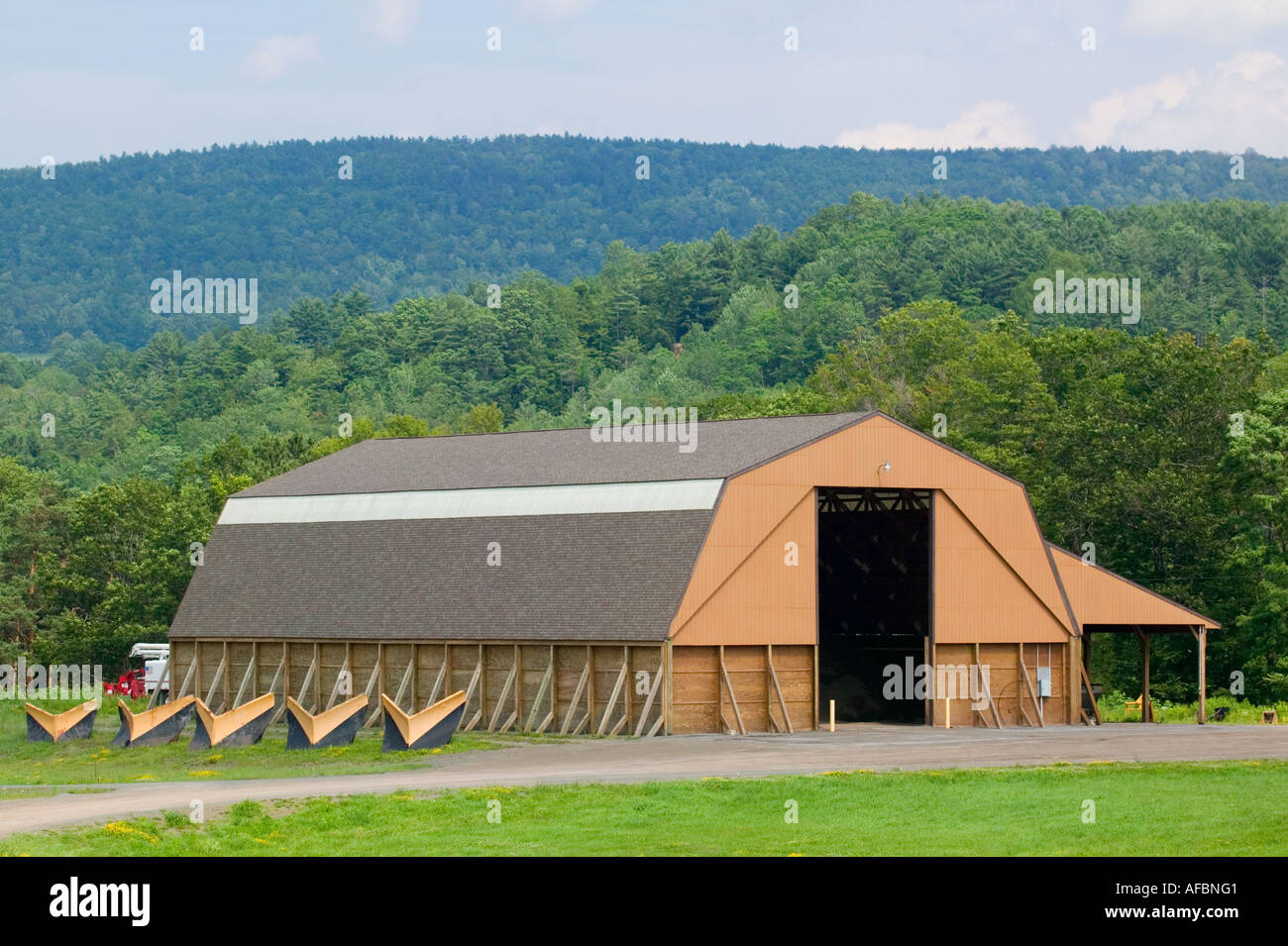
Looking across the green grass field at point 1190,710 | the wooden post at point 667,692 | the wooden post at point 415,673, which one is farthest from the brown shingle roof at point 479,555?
the green grass field at point 1190,710

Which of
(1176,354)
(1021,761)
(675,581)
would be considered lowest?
(1021,761)

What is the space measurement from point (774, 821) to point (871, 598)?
33015 millimetres

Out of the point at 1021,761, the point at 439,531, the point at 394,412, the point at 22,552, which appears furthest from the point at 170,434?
the point at 1021,761

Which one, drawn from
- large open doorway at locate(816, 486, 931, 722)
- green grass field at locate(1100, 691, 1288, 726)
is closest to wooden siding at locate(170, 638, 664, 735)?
large open doorway at locate(816, 486, 931, 722)

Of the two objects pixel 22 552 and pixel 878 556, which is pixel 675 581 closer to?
pixel 878 556

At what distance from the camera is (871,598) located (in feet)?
216

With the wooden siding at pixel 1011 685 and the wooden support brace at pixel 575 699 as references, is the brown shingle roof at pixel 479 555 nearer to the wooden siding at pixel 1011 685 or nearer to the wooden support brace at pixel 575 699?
the wooden support brace at pixel 575 699

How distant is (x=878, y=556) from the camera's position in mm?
65062

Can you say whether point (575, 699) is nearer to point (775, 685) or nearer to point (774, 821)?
point (775, 685)

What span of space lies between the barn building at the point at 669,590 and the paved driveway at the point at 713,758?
270cm

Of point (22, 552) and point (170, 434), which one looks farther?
point (170, 434)

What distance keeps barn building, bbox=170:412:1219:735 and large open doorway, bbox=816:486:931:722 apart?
0.09 metres

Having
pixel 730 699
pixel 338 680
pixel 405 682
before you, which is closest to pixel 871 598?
pixel 730 699

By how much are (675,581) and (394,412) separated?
14006cm
